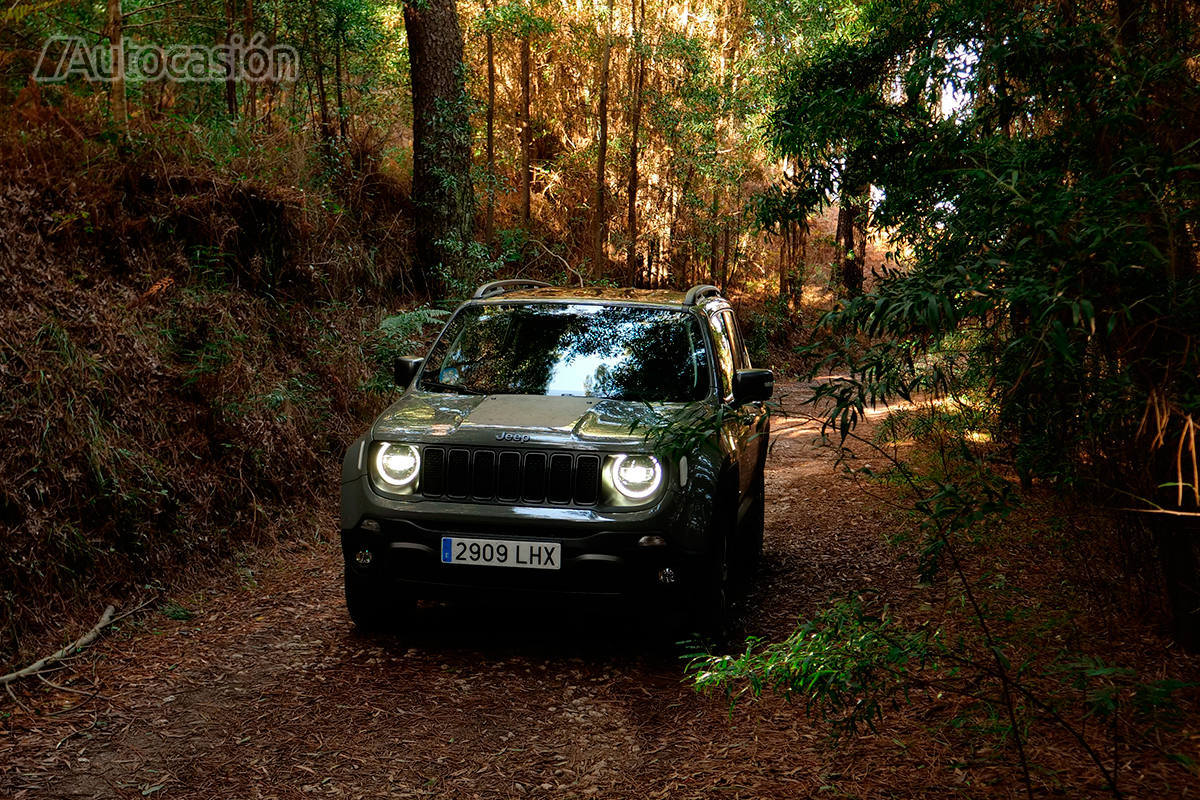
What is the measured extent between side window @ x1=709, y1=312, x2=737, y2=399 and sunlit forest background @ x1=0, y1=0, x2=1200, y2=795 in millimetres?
671

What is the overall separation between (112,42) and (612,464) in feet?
23.3

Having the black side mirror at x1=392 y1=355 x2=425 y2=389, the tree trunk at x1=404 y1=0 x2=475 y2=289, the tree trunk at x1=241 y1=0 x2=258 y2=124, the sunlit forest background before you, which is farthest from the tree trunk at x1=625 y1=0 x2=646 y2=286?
the black side mirror at x1=392 y1=355 x2=425 y2=389

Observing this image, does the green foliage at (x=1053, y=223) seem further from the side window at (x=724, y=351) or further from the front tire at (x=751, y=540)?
the front tire at (x=751, y=540)

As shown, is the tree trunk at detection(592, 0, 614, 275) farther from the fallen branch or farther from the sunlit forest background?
the fallen branch

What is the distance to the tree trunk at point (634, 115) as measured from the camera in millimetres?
19594

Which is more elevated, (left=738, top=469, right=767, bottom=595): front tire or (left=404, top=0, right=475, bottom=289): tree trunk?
(left=404, top=0, right=475, bottom=289): tree trunk

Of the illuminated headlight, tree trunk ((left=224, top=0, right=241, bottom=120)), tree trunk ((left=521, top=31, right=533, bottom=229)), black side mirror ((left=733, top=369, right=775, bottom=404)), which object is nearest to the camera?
the illuminated headlight

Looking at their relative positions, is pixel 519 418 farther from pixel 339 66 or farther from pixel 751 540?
pixel 339 66

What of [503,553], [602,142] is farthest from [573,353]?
[602,142]

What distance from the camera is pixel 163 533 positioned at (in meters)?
6.75

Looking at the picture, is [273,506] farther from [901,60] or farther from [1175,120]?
[1175,120]

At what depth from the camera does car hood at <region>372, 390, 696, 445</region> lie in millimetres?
5289

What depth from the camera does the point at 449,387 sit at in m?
6.14

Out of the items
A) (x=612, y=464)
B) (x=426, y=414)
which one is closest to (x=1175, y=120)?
(x=612, y=464)
